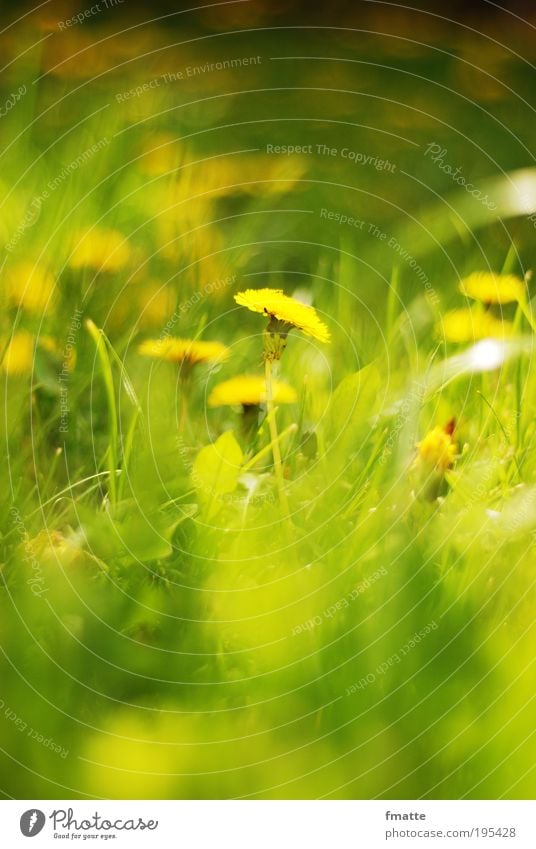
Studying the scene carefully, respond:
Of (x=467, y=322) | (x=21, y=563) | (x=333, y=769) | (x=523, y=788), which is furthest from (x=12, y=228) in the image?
(x=523, y=788)

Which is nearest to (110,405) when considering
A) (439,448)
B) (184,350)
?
(184,350)

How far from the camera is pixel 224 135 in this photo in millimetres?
899

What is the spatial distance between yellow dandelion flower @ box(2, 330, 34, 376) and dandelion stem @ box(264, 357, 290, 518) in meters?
0.21

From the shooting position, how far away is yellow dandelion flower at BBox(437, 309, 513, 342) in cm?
90

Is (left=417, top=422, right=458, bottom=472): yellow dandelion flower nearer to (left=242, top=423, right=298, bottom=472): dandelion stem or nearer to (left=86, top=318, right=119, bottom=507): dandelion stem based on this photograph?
(left=242, top=423, right=298, bottom=472): dandelion stem

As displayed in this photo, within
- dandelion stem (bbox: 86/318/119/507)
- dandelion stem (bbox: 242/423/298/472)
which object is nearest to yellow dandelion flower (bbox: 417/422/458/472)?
dandelion stem (bbox: 242/423/298/472)

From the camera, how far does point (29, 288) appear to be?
0.87 metres

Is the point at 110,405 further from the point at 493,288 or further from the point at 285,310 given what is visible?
the point at 493,288

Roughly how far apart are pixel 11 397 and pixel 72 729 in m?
0.29

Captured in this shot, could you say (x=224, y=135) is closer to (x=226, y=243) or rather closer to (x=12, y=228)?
(x=226, y=243)

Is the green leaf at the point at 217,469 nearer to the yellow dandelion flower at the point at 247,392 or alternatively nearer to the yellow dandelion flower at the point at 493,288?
the yellow dandelion flower at the point at 247,392

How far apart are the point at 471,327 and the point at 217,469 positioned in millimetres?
268

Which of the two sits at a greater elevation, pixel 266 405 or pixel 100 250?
pixel 100 250

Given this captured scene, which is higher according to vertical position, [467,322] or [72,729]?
[467,322]
